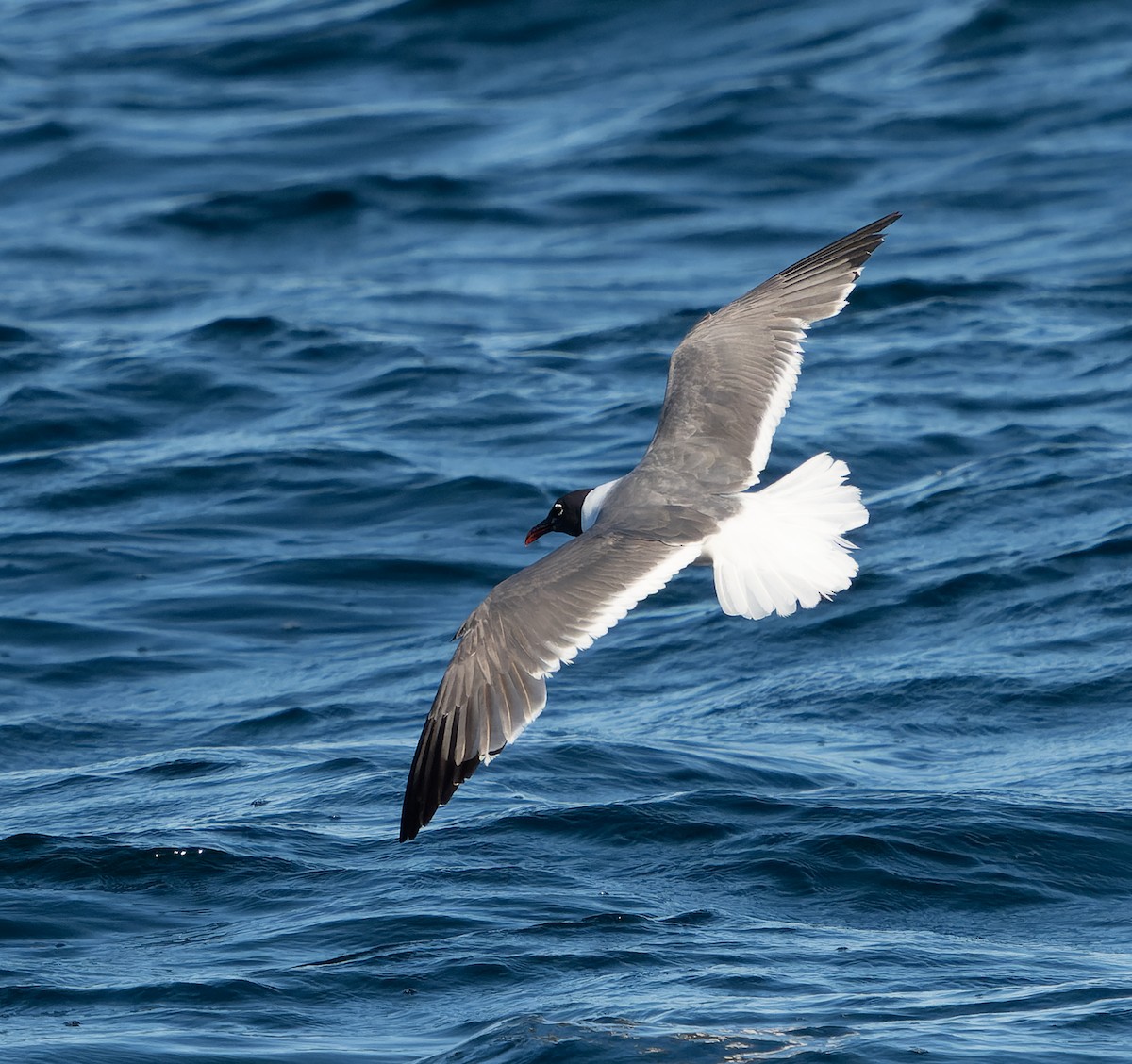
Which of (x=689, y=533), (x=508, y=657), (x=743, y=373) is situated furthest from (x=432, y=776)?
(x=743, y=373)

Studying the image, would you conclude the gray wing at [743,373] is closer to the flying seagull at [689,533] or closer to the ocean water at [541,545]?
the flying seagull at [689,533]

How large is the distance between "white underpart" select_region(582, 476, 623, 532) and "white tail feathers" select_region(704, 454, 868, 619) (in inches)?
25.6

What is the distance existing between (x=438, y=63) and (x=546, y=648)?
545 inches

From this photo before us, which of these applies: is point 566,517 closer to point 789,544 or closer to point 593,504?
point 593,504

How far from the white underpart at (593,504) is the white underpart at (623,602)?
0.79 m

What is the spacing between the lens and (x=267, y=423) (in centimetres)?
1125

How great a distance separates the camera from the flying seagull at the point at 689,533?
Answer: 17.8ft

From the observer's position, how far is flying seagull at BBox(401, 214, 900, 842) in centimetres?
544

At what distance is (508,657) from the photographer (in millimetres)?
5473

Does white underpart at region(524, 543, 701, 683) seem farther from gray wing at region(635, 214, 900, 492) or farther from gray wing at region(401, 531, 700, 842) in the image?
gray wing at region(635, 214, 900, 492)

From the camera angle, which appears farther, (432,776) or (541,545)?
(541,545)

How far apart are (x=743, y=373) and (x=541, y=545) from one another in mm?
2377

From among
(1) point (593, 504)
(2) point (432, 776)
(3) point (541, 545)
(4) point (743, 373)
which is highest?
(4) point (743, 373)

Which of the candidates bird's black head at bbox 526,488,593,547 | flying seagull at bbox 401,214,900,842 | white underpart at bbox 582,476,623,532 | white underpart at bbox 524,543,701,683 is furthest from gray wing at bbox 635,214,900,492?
white underpart at bbox 524,543,701,683
